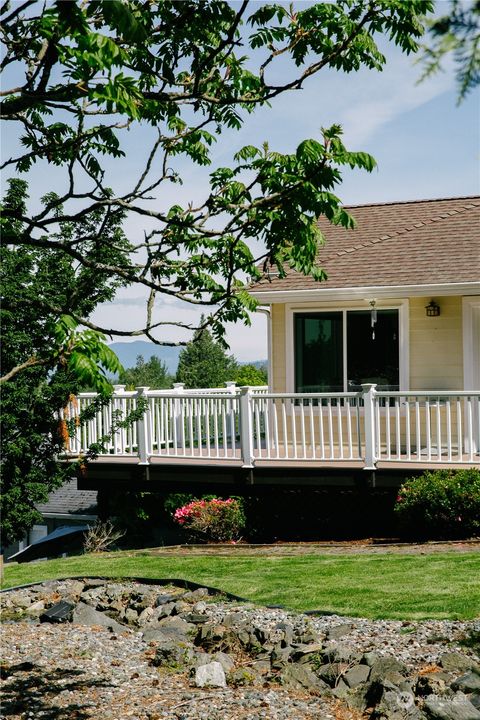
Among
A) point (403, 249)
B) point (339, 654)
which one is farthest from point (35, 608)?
point (403, 249)

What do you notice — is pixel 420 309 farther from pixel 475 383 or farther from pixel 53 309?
pixel 53 309

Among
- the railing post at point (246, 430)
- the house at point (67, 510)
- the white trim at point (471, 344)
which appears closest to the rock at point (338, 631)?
the railing post at point (246, 430)

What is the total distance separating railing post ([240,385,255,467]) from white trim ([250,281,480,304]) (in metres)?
2.16

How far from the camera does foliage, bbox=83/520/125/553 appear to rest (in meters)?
14.1

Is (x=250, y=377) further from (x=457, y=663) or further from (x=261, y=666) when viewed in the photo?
(x=457, y=663)

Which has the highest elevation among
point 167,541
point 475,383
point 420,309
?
point 420,309

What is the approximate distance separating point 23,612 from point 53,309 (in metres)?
4.42

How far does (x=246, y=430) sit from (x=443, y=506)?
3555mm

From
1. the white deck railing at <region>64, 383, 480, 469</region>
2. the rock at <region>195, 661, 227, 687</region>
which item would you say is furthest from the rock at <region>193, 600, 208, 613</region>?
the white deck railing at <region>64, 383, 480, 469</region>

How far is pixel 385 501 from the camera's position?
13266mm

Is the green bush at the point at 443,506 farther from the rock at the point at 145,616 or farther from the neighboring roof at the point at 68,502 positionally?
the neighboring roof at the point at 68,502

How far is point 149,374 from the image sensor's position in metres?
37.6

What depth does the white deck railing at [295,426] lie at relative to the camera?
12.9m

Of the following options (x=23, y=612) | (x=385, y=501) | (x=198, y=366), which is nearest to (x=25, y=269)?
(x=23, y=612)
